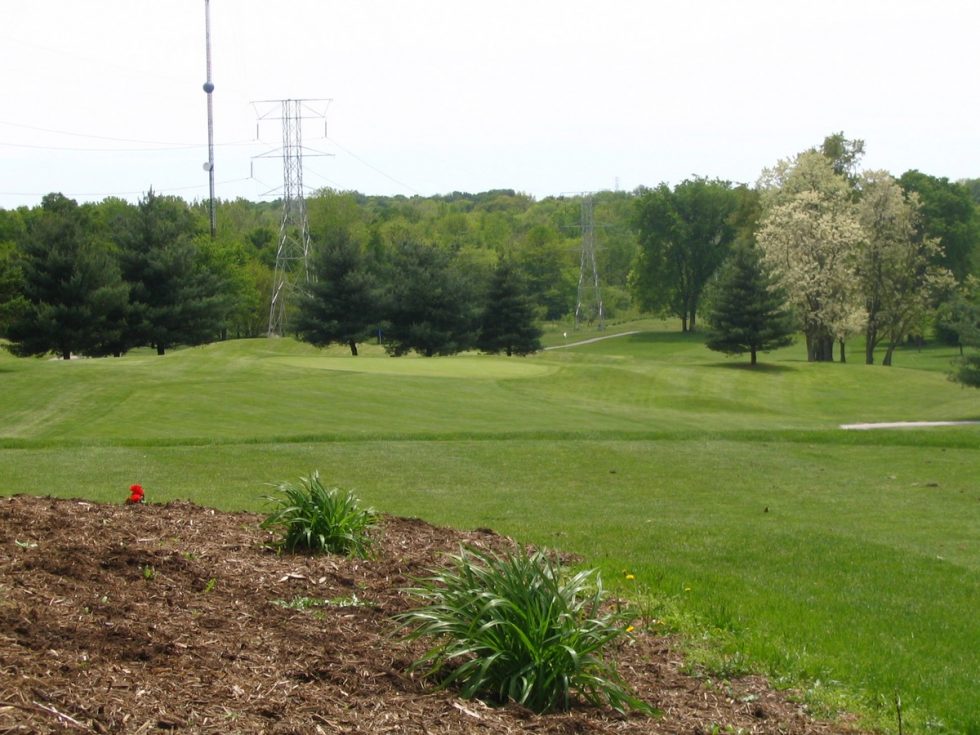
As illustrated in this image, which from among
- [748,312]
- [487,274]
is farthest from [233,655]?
[487,274]

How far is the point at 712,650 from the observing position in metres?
5.86

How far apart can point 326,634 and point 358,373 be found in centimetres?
2829

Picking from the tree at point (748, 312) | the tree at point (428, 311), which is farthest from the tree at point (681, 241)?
the tree at point (748, 312)

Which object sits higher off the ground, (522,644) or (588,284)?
(588,284)

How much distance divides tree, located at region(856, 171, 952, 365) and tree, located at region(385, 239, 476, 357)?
2449 centimetres

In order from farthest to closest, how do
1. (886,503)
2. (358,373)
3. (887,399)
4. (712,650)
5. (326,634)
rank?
(887,399), (358,373), (886,503), (712,650), (326,634)

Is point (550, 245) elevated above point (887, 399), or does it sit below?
above

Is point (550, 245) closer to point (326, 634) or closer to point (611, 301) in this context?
point (611, 301)

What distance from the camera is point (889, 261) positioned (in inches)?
2623

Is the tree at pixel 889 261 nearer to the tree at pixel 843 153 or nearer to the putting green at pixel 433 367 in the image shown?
the tree at pixel 843 153

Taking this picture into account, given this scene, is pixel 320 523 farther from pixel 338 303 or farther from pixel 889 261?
pixel 889 261

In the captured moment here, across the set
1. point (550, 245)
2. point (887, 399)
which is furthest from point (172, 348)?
point (550, 245)

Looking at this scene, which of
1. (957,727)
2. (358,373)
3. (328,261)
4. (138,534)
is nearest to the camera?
(957,727)

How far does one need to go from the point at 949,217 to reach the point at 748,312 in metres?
43.8
